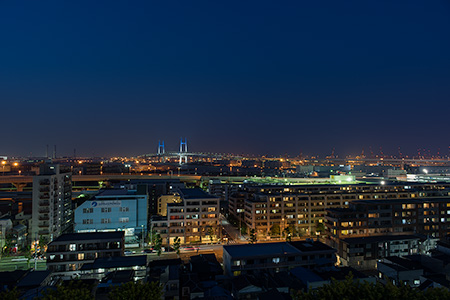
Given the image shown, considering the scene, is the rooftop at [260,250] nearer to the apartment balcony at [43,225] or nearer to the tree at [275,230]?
the tree at [275,230]

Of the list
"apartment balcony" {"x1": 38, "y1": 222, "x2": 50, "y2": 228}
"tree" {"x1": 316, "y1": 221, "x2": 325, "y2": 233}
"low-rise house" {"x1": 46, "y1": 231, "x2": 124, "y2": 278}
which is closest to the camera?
"low-rise house" {"x1": 46, "y1": 231, "x2": 124, "y2": 278}

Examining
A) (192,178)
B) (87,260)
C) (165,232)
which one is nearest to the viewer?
(87,260)

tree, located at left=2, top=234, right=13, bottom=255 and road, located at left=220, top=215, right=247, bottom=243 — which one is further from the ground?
tree, located at left=2, top=234, right=13, bottom=255

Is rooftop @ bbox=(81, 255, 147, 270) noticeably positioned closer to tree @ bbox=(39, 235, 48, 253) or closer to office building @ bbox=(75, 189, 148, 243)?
tree @ bbox=(39, 235, 48, 253)

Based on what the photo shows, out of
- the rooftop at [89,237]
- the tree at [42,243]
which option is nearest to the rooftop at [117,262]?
the rooftop at [89,237]

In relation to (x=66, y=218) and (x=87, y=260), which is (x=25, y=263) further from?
(x=66, y=218)

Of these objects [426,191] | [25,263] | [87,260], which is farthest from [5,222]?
[426,191]

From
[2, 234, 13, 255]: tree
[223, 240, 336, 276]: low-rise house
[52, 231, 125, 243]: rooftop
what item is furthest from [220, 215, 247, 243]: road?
[2, 234, 13, 255]: tree

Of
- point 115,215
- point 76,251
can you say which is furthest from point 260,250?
point 115,215
